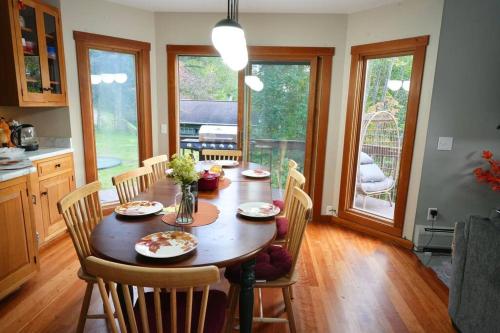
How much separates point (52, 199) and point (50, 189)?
107 mm

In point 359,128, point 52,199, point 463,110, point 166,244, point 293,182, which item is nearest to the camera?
point 166,244

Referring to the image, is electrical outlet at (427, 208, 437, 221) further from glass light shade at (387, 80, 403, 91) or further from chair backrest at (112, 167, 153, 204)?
chair backrest at (112, 167, 153, 204)

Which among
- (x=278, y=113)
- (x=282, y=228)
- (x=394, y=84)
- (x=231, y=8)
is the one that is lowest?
(x=282, y=228)

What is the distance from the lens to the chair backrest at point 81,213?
5.55 ft

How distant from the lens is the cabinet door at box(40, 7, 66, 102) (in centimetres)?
290

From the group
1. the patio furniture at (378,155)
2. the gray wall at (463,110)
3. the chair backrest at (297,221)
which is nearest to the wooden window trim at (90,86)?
the chair backrest at (297,221)

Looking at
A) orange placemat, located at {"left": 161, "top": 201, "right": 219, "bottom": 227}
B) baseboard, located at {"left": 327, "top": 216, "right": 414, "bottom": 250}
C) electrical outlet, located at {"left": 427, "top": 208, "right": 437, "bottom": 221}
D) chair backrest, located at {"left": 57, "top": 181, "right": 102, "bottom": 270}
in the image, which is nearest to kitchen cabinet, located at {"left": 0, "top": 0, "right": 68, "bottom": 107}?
chair backrest, located at {"left": 57, "top": 181, "right": 102, "bottom": 270}

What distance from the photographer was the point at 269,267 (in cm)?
175

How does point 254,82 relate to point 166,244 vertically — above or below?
above

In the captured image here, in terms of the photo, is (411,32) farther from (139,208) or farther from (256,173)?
(139,208)

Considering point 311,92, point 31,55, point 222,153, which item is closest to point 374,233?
point 311,92

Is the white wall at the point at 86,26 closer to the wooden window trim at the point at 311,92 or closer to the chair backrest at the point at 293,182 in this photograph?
the wooden window trim at the point at 311,92

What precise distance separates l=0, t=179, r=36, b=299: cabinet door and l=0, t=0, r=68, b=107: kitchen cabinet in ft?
3.23

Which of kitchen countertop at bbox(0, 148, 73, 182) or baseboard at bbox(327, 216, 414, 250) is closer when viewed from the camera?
kitchen countertop at bbox(0, 148, 73, 182)
